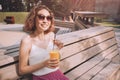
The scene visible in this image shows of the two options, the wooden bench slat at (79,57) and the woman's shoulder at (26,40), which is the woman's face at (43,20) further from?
the wooden bench slat at (79,57)

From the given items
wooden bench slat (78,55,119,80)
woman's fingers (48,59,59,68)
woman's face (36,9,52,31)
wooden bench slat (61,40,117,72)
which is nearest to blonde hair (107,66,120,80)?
wooden bench slat (78,55,119,80)

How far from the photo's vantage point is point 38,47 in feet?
8.66

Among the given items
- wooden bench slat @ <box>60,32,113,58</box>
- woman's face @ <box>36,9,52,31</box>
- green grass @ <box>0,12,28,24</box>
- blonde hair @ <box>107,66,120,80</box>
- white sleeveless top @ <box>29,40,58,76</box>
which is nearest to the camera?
white sleeveless top @ <box>29,40,58,76</box>

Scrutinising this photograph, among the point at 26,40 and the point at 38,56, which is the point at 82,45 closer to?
the point at 38,56

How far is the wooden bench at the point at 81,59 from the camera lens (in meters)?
2.49

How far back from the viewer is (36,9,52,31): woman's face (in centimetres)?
274

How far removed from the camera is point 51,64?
232cm

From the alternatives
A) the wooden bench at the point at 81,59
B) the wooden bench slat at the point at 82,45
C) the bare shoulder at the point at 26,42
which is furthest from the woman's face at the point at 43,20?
the wooden bench slat at the point at 82,45

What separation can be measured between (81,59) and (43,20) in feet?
5.35

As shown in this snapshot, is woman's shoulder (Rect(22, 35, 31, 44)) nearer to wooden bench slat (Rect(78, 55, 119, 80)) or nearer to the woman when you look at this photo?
the woman

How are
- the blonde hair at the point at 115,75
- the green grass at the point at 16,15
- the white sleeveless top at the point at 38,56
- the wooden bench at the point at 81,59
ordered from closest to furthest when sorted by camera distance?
the wooden bench at the point at 81,59
the white sleeveless top at the point at 38,56
the blonde hair at the point at 115,75
the green grass at the point at 16,15

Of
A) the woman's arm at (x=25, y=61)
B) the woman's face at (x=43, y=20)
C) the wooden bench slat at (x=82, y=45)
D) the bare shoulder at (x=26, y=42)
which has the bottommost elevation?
the wooden bench slat at (x=82, y=45)

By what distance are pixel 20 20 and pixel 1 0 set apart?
15.7 feet

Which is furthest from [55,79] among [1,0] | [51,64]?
[1,0]
